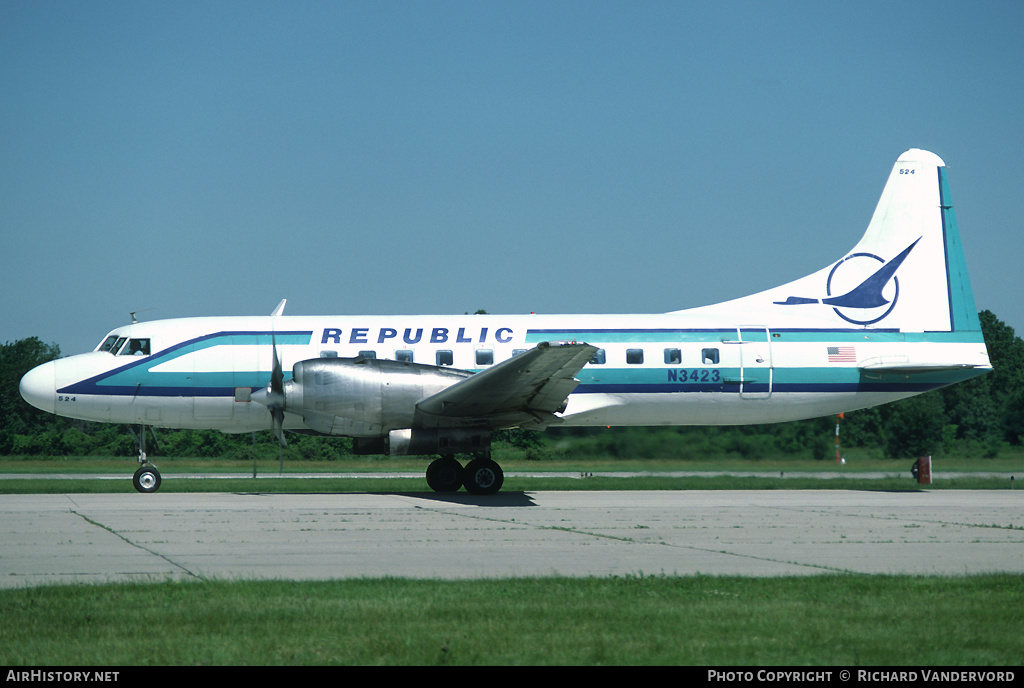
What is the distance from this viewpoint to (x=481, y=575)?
380 inches

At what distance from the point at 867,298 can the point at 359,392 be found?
12780 mm

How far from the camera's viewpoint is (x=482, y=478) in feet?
63.3

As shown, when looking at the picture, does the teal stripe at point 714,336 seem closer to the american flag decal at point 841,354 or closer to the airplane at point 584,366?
the airplane at point 584,366

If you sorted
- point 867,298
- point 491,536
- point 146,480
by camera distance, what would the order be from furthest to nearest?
point 867,298
point 146,480
point 491,536

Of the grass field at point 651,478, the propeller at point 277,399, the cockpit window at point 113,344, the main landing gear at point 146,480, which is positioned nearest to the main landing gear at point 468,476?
the grass field at point 651,478

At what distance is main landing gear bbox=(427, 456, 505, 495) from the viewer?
1930cm

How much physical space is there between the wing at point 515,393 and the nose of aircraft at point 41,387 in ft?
28.0

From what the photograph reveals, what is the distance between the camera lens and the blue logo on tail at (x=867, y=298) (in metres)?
23.0

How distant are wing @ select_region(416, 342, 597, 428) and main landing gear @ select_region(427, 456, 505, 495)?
848 millimetres

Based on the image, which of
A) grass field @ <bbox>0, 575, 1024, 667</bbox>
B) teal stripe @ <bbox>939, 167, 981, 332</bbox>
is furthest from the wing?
teal stripe @ <bbox>939, 167, 981, 332</bbox>

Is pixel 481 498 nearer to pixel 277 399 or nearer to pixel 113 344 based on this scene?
pixel 277 399

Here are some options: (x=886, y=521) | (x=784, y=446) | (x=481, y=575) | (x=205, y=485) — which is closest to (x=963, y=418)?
(x=784, y=446)

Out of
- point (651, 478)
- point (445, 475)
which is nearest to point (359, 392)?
point (445, 475)

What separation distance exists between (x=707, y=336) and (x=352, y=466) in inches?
639
